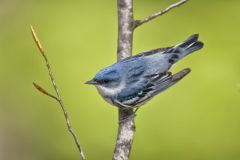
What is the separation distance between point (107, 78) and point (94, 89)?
1.38 meters

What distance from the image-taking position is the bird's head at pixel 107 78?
3.22m

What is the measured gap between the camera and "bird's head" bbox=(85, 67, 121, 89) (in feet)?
10.6

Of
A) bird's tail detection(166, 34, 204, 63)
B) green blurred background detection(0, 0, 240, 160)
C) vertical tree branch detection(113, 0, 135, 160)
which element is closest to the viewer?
vertical tree branch detection(113, 0, 135, 160)

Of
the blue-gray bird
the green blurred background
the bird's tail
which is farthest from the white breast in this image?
the green blurred background

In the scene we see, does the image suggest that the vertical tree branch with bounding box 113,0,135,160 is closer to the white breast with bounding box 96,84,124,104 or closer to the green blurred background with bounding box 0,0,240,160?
the white breast with bounding box 96,84,124,104

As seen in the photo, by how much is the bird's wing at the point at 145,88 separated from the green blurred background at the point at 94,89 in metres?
1.01

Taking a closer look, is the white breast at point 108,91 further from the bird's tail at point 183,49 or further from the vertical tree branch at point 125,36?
the bird's tail at point 183,49

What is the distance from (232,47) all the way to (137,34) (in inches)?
28.2

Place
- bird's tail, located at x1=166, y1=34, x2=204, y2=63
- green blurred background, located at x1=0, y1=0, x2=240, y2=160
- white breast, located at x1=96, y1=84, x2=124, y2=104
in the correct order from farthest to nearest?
green blurred background, located at x1=0, y1=0, x2=240, y2=160
bird's tail, located at x1=166, y1=34, x2=204, y2=63
white breast, located at x1=96, y1=84, x2=124, y2=104

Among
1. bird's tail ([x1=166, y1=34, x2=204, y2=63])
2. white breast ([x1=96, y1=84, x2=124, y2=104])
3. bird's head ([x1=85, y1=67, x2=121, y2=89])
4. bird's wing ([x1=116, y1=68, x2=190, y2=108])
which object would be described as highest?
bird's tail ([x1=166, y1=34, x2=204, y2=63])

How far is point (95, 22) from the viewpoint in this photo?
507 cm

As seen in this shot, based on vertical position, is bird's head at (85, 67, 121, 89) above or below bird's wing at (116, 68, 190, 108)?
above

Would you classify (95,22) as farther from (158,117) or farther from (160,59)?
(160,59)

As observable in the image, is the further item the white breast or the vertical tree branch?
the white breast
